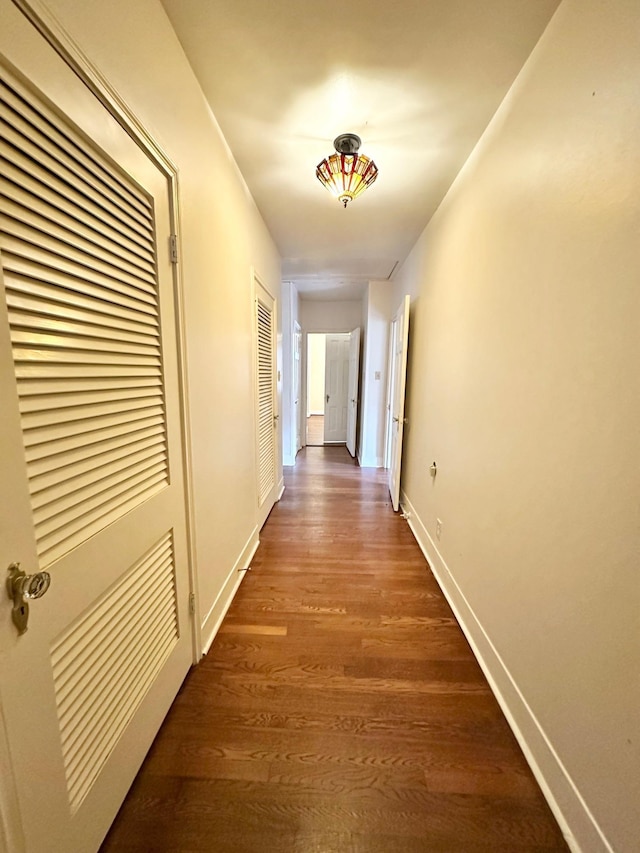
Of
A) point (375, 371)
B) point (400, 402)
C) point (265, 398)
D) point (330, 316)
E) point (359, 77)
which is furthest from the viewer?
point (330, 316)

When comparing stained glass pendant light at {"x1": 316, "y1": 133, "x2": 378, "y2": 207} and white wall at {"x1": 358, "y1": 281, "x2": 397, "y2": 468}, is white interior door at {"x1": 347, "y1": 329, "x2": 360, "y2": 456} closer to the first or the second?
white wall at {"x1": 358, "y1": 281, "x2": 397, "y2": 468}

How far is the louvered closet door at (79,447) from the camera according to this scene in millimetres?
611

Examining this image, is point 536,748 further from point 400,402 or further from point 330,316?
point 330,316

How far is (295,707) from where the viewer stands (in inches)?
49.4

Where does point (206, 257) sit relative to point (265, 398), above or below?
above

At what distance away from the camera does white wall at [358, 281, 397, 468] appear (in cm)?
421

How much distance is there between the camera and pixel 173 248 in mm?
1163

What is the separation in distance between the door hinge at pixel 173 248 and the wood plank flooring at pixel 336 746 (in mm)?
1730

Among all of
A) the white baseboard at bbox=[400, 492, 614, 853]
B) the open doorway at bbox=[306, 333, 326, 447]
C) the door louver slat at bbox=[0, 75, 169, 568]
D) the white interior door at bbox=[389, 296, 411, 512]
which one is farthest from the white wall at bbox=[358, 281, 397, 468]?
the door louver slat at bbox=[0, 75, 169, 568]

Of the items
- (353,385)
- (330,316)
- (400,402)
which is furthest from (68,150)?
(330,316)

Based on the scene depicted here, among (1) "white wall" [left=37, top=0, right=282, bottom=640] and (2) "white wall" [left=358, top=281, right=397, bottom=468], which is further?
(2) "white wall" [left=358, top=281, right=397, bottom=468]

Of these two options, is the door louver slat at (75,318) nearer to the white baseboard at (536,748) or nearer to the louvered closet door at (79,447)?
the louvered closet door at (79,447)

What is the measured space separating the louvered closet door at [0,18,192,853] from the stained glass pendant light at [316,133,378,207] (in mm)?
957

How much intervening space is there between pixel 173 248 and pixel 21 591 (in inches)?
44.4
